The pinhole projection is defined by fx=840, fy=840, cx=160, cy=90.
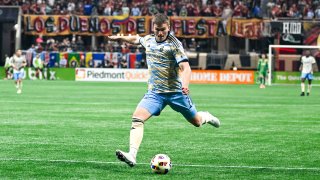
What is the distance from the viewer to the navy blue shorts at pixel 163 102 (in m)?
13.2

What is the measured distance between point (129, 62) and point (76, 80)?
13.7 feet

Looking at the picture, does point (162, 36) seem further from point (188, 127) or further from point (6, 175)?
point (188, 127)

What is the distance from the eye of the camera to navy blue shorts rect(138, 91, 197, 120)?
43.4 feet

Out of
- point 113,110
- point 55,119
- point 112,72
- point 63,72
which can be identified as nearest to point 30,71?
point 63,72

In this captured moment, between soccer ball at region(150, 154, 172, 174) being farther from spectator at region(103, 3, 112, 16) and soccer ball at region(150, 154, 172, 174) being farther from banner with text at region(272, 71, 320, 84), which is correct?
spectator at region(103, 3, 112, 16)

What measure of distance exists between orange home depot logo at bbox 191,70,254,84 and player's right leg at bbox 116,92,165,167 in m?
47.7

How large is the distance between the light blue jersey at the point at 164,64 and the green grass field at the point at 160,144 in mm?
1273

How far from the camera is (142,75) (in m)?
61.9

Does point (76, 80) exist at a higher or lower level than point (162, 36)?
lower

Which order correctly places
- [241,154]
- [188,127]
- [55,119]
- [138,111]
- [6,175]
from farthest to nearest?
[55,119], [188,127], [241,154], [138,111], [6,175]

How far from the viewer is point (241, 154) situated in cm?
1518

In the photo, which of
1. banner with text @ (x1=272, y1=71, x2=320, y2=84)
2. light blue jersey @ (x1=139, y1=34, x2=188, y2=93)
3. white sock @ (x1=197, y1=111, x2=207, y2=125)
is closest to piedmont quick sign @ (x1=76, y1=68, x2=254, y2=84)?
banner with text @ (x1=272, y1=71, x2=320, y2=84)

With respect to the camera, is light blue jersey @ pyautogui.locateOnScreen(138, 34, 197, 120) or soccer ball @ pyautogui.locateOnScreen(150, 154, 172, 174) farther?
light blue jersey @ pyautogui.locateOnScreen(138, 34, 197, 120)

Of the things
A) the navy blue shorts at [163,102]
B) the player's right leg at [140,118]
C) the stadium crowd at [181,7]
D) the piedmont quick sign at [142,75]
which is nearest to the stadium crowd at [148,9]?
the stadium crowd at [181,7]
